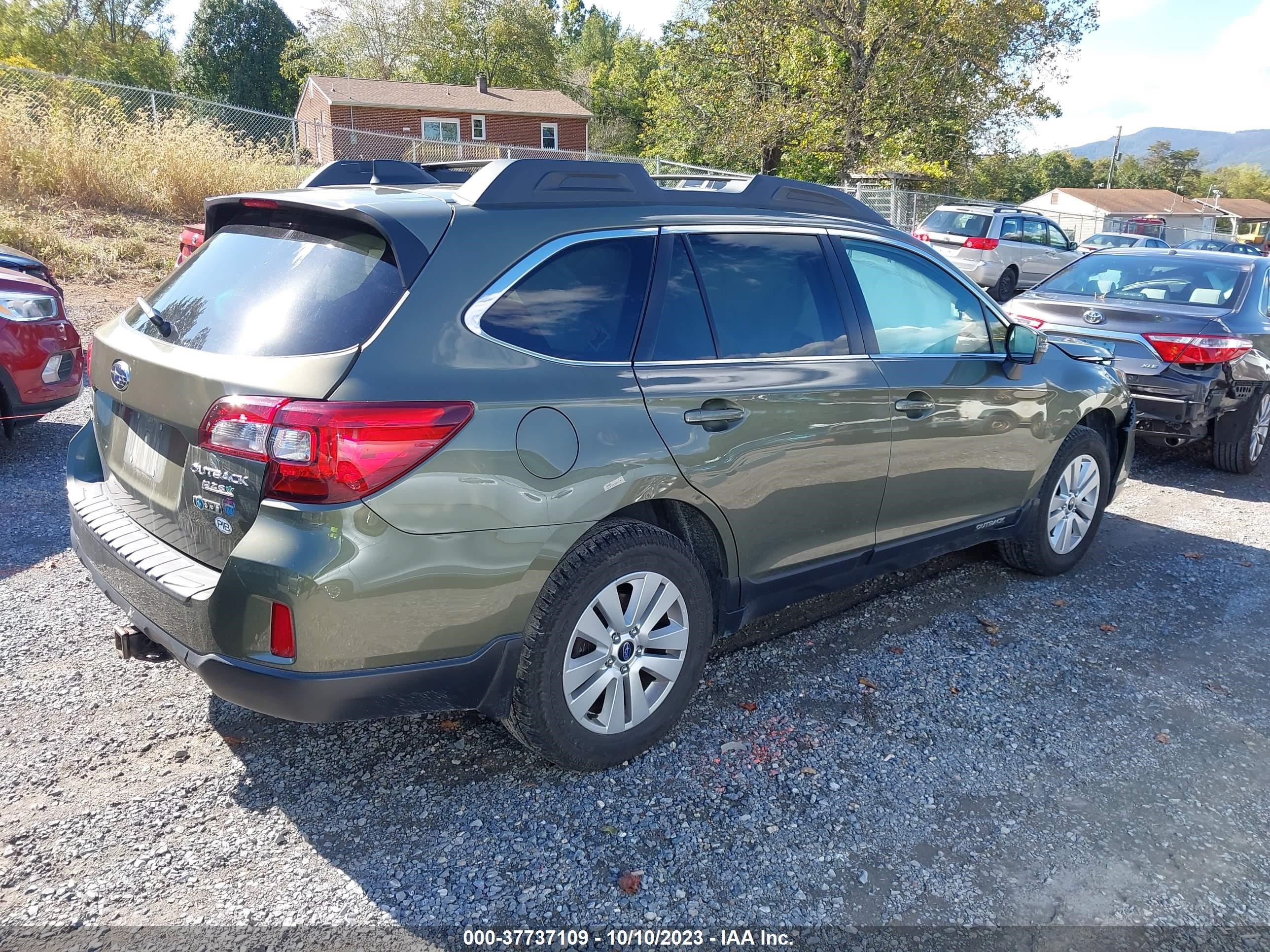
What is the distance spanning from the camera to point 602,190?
3137 mm

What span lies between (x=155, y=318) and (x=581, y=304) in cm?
138

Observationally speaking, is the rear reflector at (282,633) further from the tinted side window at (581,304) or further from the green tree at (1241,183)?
the green tree at (1241,183)

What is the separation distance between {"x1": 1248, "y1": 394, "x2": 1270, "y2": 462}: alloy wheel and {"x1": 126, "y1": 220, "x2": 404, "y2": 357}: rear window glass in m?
7.03

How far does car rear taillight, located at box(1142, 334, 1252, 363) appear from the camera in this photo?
6.80 meters

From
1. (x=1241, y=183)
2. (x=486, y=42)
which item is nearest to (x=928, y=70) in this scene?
(x=486, y=42)

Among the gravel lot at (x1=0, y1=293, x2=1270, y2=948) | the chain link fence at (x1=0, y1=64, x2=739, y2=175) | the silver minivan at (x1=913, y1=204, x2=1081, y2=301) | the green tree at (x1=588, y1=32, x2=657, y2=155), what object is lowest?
the gravel lot at (x1=0, y1=293, x2=1270, y2=948)

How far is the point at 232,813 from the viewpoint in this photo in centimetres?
285

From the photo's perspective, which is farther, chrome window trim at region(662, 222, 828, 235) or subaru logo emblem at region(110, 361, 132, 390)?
chrome window trim at region(662, 222, 828, 235)

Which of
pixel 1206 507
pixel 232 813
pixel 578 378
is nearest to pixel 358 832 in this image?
pixel 232 813

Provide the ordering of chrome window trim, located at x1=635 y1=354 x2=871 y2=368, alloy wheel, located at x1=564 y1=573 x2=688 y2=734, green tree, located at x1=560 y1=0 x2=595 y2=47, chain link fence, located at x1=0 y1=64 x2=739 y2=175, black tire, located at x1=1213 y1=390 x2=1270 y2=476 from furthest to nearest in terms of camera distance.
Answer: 1. green tree, located at x1=560 y1=0 x2=595 y2=47
2. chain link fence, located at x1=0 y1=64 x2=739 y2=175
3. black tire, located at x1=1213 y1=390 x2=1270 y2=476
4. chrome window trim, located at x1=635 y1=354 x2=871 y2=368
5. alloy wheel, located at x1=564 y1=573 x2=688 y2=734

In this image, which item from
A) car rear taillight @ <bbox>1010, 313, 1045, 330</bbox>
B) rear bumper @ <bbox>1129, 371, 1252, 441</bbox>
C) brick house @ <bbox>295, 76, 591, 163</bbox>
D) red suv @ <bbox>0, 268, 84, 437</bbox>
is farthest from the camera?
brick house @ <bbox>295, 76, 591, 163</bbox>

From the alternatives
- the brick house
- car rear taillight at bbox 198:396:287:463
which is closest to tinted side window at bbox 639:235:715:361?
car rear taillight at bbox 198:396:287:463

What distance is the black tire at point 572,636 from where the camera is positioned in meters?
2.82

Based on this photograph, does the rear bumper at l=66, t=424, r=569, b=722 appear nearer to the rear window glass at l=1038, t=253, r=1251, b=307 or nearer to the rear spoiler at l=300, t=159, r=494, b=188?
the rear spoiler at l=300, t=159, r=494, b=188
